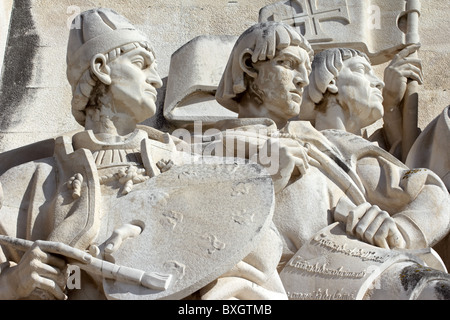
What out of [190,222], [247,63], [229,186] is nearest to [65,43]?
[247,63]

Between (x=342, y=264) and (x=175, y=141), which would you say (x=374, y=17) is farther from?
(x=342, y=264)

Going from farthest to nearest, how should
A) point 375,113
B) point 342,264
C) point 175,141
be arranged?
point 375,113
point 175,141
point 342,264

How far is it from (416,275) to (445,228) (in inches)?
33.3

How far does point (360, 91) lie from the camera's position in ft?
21.8

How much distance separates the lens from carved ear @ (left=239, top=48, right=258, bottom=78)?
6184mm

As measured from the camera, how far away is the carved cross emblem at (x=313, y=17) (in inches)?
293

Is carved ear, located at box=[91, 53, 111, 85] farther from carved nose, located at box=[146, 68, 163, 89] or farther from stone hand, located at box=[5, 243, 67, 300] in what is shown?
stone hand, located at box=[5, 243, 67, 300]

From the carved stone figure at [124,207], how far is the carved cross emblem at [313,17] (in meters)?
1.92

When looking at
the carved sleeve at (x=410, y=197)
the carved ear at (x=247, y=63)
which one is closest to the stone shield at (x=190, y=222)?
the carved sleeve at (x=410, y=197)

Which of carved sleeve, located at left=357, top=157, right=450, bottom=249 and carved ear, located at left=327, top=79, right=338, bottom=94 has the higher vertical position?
carved ear, located at left=327, top=79, right=338, bottom=94

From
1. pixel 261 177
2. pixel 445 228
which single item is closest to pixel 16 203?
pixel 261 177

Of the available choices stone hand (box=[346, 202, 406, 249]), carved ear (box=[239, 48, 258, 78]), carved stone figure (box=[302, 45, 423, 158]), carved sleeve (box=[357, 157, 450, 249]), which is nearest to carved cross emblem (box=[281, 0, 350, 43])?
carved stone figure (box=[302, 45, 423, 158])

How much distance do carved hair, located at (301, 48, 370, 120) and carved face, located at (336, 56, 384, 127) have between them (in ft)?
0.14

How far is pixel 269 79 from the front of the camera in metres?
6.13
